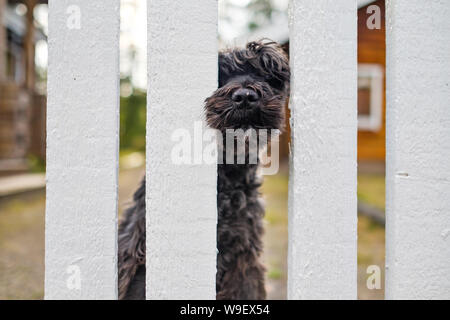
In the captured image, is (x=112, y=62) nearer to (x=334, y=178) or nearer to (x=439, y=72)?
(x=334, y=178)

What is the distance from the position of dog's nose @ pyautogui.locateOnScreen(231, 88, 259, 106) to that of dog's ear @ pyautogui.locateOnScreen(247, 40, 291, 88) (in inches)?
11.9

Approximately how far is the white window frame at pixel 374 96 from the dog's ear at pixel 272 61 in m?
7.83

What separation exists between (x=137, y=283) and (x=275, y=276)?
169 centimetres

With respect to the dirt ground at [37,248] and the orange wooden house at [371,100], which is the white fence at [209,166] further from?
the orange wooden house at [371,100]

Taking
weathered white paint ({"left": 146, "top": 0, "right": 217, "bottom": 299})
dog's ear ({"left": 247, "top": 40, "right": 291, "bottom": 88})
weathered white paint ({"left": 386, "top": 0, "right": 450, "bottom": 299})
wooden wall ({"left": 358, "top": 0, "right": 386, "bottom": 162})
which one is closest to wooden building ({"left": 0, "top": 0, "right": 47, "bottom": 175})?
dog's ear ({"left": 247, "top": 40, "right": 291, "bottom": 88})

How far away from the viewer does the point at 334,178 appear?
1.37 metres

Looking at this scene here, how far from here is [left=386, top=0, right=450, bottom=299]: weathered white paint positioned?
1.37 metres

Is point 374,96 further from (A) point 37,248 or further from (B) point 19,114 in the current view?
(A) point 37,248

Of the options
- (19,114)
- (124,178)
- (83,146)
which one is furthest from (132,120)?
(83,146)

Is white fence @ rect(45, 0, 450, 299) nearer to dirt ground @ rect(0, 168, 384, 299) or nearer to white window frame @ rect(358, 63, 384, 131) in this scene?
dirt ground @ rect(0, 168, 384, 299)

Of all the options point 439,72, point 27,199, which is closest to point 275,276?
point 439,72

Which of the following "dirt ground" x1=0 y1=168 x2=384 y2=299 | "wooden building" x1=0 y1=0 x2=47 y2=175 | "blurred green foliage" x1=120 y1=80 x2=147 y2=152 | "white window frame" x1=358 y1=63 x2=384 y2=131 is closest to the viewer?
"dirt ground" x1=0 y1=168 x2=384 y2=299

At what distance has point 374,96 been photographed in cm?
966

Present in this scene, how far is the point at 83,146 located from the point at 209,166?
17.6 inches
